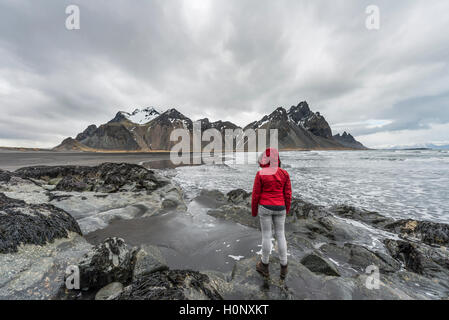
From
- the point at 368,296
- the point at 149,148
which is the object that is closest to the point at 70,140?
the point at 149,148

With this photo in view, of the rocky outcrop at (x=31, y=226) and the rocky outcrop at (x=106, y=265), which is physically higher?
the rocky outcrop at (x=31, y=226)

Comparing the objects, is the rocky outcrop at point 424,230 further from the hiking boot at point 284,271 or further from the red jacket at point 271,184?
the red jacket at point 271,184

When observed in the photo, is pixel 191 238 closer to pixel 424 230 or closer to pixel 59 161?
pixel 424 230

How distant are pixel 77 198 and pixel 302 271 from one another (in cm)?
937

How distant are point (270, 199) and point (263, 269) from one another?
1.54m

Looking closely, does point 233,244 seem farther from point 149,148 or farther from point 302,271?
point 149,148

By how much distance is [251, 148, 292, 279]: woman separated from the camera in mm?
3658

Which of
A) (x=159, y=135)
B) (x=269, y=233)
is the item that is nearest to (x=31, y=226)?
(x=269, y=233)

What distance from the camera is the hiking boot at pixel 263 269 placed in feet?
11.7

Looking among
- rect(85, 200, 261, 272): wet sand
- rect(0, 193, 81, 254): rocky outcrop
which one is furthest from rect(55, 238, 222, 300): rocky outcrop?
rect(0, 193, 81, 254): rocky outcrop

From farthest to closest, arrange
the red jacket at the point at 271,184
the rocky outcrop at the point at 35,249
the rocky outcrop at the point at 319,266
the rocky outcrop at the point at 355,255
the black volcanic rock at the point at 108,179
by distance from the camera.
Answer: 1. the black volcanic rock at the point at 108,179
2. the rocky outcrop at the point at 319,266
3. the red jacket at the point at 271,184
4. the rocky outcrop at the point at 355,255
5. the rocky outcrop at the point at 35,249

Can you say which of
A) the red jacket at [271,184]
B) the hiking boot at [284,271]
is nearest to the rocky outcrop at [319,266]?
the hiking boot at [284,271]

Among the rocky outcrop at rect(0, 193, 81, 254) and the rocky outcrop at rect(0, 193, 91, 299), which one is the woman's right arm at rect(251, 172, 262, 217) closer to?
the rocky outcrop at rect(0, 193, 91, 299)

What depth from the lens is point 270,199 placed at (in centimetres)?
366
